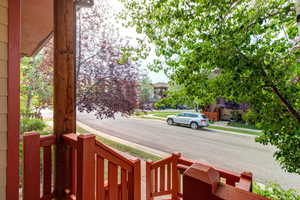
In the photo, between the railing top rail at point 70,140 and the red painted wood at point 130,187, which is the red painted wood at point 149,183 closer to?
the red painted wood at point 130,187

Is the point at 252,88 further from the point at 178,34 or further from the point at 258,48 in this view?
the point at 178,34

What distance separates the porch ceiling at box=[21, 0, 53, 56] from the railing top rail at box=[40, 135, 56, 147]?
1672 mm

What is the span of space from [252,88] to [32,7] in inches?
112

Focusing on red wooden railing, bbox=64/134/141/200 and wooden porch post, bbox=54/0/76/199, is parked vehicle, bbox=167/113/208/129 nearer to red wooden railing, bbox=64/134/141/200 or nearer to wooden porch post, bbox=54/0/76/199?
red wooden railing, bbox=64/134/141/200

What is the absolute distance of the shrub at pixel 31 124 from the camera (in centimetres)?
522

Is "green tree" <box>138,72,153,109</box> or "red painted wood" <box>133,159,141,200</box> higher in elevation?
"green tree" <box>138,72,153,109</box>

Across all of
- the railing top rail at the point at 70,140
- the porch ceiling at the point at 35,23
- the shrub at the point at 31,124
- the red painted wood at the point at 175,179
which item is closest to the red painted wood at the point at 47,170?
the railing top rail at the point at 70,140

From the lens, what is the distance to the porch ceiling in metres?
2.04

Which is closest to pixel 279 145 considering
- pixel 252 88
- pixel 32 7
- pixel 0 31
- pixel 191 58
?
pixel 252 88

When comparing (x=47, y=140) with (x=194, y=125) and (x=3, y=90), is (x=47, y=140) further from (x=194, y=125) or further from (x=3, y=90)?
(x=194, y=125)

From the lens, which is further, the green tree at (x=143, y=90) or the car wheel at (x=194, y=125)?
the car wheel at (x=194, y=125)

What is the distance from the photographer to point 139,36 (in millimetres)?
2473

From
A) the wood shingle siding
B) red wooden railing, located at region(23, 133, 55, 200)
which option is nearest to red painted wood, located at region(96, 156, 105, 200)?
red wooden railing, located at region(23, 133, 55, 200)

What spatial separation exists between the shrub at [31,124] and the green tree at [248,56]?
5504mm
